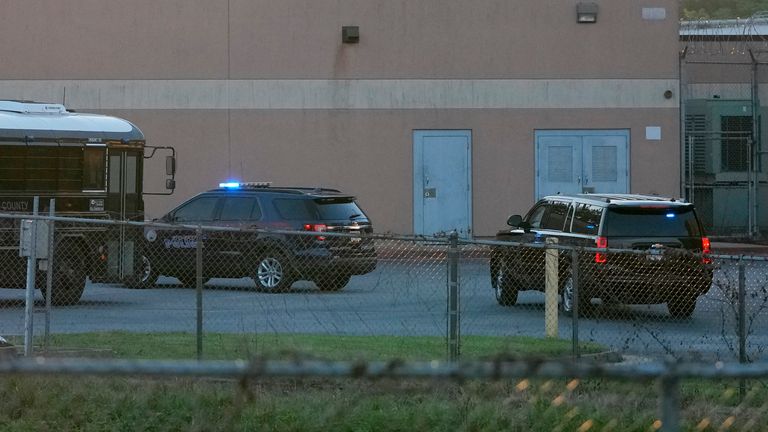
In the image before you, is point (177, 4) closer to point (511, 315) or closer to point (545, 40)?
point (545, 40)

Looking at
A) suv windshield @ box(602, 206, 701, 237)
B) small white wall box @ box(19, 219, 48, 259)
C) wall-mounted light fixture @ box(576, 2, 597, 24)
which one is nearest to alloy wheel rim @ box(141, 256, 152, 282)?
small white wall box @ box(19, 219, 48, 259)

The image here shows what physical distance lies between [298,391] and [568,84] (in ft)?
85.4

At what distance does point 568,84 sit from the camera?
3494 centimetres

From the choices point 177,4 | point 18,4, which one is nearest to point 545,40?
point 177,4

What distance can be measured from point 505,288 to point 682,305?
228 centimetres

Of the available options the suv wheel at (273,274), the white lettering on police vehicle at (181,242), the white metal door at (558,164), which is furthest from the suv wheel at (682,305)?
the white metal door at (558,164)

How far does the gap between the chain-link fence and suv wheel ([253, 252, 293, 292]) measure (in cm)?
2

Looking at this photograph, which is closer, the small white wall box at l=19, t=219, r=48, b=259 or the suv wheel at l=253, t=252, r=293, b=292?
the small white wall box at l=19, t=219, r=48, b=259

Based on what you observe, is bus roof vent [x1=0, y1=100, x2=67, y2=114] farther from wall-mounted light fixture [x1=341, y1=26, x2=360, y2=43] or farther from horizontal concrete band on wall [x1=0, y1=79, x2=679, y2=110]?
wall-mounted light fixture [x1=341, y1=26, x2=360, y2=43]

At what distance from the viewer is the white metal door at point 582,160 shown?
115ft

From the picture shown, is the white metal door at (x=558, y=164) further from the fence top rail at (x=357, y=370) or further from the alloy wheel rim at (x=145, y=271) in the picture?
the fence top rail at (x=357, y=370)

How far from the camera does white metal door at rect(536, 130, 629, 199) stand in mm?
35094

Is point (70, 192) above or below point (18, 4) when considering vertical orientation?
below

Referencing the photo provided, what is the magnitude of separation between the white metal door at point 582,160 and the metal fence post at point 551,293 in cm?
2078
